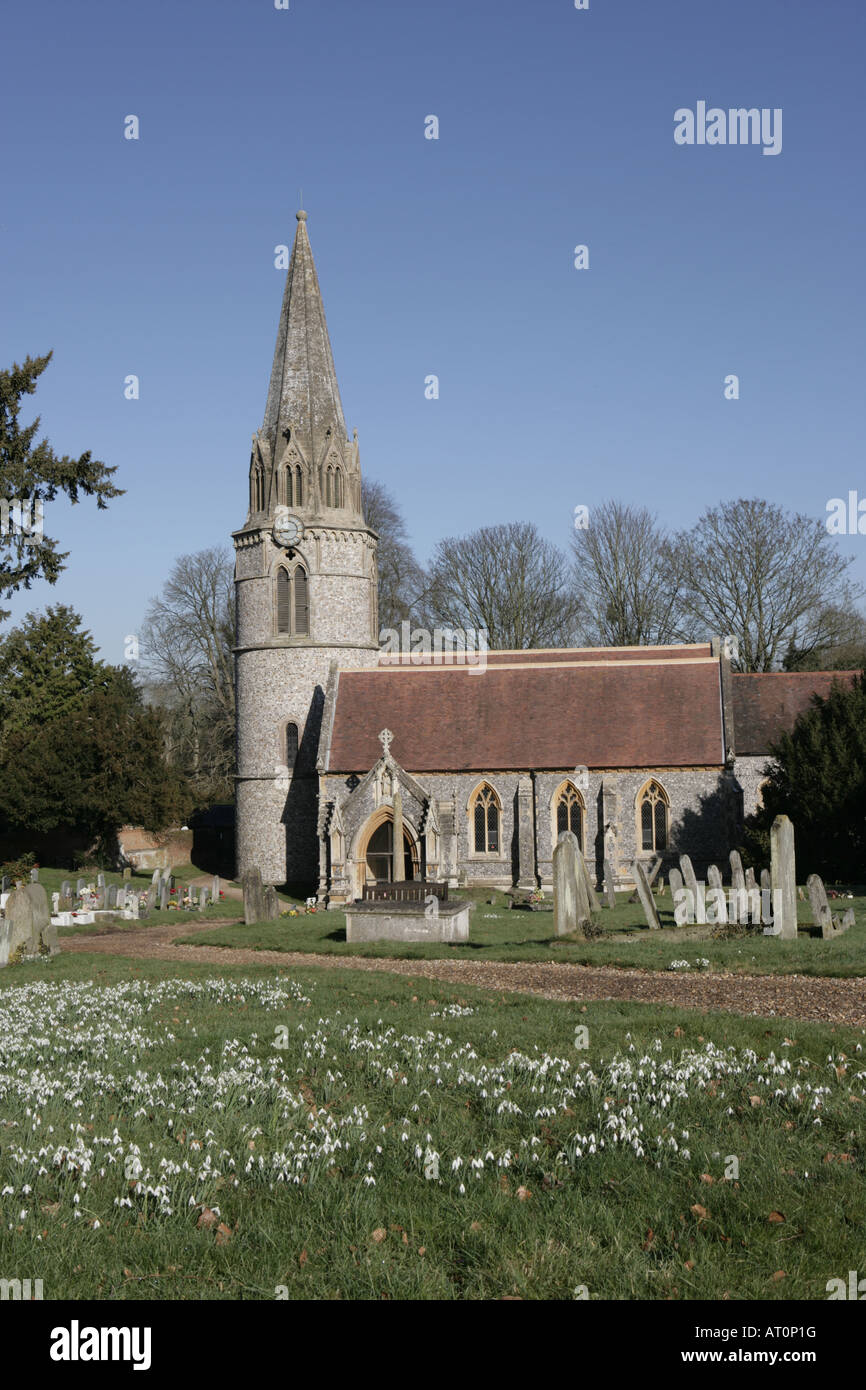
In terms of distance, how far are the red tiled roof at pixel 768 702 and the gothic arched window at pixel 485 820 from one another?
7408 millimetres

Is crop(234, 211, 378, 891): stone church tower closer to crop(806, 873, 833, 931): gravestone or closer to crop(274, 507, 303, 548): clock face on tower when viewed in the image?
crop(274, 507, 303, 548): clock face on tower

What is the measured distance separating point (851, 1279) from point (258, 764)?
3356 cm

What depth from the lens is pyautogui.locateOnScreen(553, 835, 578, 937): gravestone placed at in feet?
59.6

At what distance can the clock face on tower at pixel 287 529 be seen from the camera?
124 feet

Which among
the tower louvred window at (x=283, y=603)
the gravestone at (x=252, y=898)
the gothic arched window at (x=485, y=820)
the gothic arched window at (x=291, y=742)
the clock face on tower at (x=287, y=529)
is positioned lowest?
the gravestone at (x=252, y=898)

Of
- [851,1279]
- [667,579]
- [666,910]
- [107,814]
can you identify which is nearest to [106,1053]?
[851,1279]

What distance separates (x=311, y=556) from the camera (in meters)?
38.1

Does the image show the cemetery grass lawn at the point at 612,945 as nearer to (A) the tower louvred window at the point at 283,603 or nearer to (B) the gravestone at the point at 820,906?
(B) the gravestone at the point at 820,906

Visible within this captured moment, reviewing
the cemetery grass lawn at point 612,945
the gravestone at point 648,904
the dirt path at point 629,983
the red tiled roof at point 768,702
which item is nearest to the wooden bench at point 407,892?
the cemetery grass lawn at point 612,945

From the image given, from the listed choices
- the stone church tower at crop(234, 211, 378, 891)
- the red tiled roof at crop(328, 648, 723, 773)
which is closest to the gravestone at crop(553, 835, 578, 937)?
the red tiled roof at crop(328, 648, 723, 773)

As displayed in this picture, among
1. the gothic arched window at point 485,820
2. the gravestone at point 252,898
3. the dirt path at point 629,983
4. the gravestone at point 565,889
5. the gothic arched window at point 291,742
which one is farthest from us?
the gothic arched window at point 291,742

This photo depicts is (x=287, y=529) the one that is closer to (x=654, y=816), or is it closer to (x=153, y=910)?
(x=153, y=910)

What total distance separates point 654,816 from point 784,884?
16.2 metres
